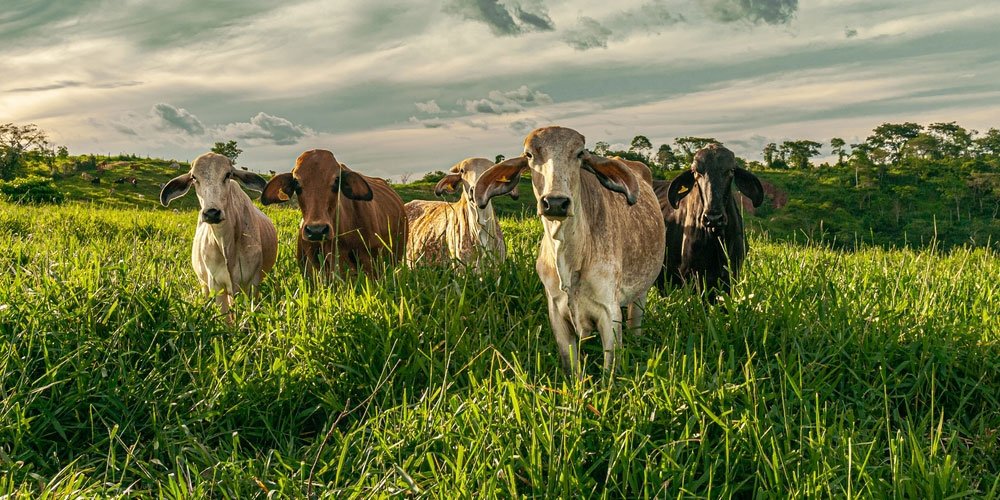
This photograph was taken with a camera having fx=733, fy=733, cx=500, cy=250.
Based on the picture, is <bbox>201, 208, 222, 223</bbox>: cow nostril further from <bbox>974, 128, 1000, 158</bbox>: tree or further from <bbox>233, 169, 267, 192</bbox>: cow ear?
<bbox>974, 128, 1000, 158</bbox>: tree

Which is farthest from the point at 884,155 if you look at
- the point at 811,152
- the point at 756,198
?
the point at 756,198

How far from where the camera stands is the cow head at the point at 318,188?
654 centimetres

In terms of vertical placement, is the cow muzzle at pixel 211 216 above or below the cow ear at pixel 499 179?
below

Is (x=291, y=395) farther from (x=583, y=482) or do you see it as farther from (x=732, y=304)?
(x=732, y=304)

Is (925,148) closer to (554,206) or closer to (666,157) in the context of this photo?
(666,157)

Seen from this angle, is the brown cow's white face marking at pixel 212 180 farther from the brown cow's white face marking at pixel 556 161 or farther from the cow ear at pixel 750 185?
the cow ear at pixel 750 185

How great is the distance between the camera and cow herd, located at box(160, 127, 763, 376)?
4777 mm

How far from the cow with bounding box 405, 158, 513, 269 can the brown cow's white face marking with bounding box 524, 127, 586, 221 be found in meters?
2.69

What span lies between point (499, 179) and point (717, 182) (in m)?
2.59

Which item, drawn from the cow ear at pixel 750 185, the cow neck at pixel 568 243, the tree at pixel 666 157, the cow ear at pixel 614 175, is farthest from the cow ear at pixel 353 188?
the tree at pixel 666 157

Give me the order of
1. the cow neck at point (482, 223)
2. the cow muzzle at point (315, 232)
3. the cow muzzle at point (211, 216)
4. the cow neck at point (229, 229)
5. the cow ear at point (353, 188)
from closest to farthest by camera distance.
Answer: the cow muzzle at point (315, 232) < the cow muzzle at point (211, 216) < the cow ear at point (353, 188) < the cow neck at point (229, 229) < the cow neck at point (482, 223)

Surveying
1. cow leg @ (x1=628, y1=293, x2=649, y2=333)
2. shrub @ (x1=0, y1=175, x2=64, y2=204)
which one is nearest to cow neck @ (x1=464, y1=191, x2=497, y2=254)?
cow leg @ (x1=628, y1=293, x2=649, y2=333)

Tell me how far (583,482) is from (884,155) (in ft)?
614

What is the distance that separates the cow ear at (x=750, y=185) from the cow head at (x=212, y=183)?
466cm
